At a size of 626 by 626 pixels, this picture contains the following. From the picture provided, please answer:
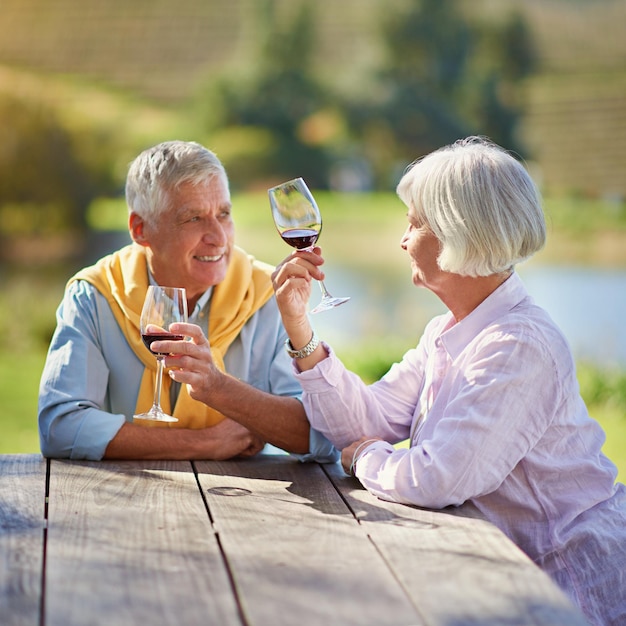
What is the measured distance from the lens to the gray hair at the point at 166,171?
3.05 metres

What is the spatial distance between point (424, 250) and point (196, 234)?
86cm

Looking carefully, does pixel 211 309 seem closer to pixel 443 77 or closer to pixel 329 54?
pixel 329 54

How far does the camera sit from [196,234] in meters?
3.09

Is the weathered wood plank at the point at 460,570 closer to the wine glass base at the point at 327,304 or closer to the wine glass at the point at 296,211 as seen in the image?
the wine glass base at the point at 327,304

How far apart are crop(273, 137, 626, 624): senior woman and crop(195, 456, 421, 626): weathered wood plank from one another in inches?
8.1

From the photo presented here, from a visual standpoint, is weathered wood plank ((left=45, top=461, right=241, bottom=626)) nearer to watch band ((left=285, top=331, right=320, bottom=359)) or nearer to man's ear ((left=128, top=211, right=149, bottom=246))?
watch band ((left=285, top=331, right=320, bottom=359))

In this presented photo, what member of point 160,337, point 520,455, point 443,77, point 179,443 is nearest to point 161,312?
point 160,337

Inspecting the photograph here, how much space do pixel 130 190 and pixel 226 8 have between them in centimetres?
630

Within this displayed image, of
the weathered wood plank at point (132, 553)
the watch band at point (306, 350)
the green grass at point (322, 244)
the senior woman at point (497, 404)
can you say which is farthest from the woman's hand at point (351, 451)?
the green grass at point (322, 244)

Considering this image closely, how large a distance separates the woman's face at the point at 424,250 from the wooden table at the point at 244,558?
23.3 inches

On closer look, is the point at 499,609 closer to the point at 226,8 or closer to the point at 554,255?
the point at 554,255

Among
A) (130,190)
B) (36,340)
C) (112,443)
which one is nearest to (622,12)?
(36,340)

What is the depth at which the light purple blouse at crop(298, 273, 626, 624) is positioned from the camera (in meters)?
2.27

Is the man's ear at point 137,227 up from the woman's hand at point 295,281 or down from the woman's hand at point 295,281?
up
